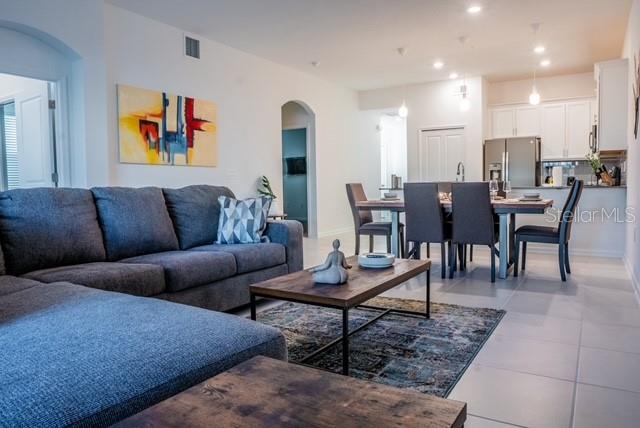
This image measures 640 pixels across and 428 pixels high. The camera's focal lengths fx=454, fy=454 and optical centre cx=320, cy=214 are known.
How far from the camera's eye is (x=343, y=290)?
7.45 ft

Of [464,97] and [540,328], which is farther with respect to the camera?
[464,97]

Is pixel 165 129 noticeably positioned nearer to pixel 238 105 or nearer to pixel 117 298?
pixel 238 105

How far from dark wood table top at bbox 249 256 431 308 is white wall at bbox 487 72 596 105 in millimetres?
6643

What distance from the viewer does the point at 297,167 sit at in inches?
348

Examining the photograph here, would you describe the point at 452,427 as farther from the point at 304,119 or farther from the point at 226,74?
the point at 304,119

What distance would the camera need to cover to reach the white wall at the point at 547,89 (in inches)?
305

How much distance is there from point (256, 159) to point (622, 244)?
4924 millimetres

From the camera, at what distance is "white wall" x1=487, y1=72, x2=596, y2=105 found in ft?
25.4

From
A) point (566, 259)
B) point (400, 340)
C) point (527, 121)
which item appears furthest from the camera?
point (527, 121)

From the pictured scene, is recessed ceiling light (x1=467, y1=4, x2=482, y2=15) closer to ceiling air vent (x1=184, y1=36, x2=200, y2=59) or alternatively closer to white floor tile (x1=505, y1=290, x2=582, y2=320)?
white floor tile (x1=505, y1=290, x2=582, y2=320)

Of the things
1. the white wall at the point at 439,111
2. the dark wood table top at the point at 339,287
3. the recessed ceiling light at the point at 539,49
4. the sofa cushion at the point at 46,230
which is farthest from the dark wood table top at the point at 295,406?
the white wall at the point at 439,111

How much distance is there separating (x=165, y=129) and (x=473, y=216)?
3.46 metres

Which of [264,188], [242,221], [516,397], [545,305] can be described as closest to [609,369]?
[516,397]

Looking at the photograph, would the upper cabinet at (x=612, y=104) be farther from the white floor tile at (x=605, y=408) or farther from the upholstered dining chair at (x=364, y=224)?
the white floor tile at (x=605, y=408)
